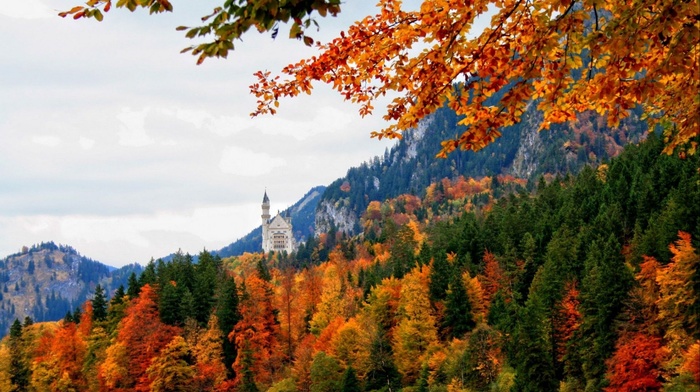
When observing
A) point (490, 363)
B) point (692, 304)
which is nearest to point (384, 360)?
point (490, 363)

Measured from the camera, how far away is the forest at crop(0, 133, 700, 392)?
40.0m

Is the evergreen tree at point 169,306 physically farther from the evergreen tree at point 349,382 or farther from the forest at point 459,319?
the evergreen tree at point 349,382

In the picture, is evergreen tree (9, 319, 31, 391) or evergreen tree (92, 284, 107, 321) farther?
evergreen tree (92, 284, 107, 321)

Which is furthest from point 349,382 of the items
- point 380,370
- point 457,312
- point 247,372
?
point 247,372

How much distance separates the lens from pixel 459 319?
57156 millimetres

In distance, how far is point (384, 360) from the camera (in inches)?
2127

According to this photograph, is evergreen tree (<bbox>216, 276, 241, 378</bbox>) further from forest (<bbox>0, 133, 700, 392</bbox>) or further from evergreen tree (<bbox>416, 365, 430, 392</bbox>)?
evergreen tree (<bbox>416, 365, 430, 392</bbox>)

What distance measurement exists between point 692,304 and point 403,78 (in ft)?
110

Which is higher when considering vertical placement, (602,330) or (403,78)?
(403,78)

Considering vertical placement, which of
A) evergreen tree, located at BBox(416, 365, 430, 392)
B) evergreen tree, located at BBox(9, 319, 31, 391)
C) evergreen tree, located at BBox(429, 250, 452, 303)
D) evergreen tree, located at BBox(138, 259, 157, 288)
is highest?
evergreen tree, located at BBox(138, 259, 157, 288)

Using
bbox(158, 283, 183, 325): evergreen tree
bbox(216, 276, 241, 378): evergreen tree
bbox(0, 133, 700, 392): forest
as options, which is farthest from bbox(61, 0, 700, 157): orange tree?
bbox(158, 283, 183, 325): evergreen tree

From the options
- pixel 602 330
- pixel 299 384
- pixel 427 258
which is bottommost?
pixel 299 384

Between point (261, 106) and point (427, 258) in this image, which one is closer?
point (261, 106)

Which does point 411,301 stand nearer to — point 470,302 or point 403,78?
point 470,302
